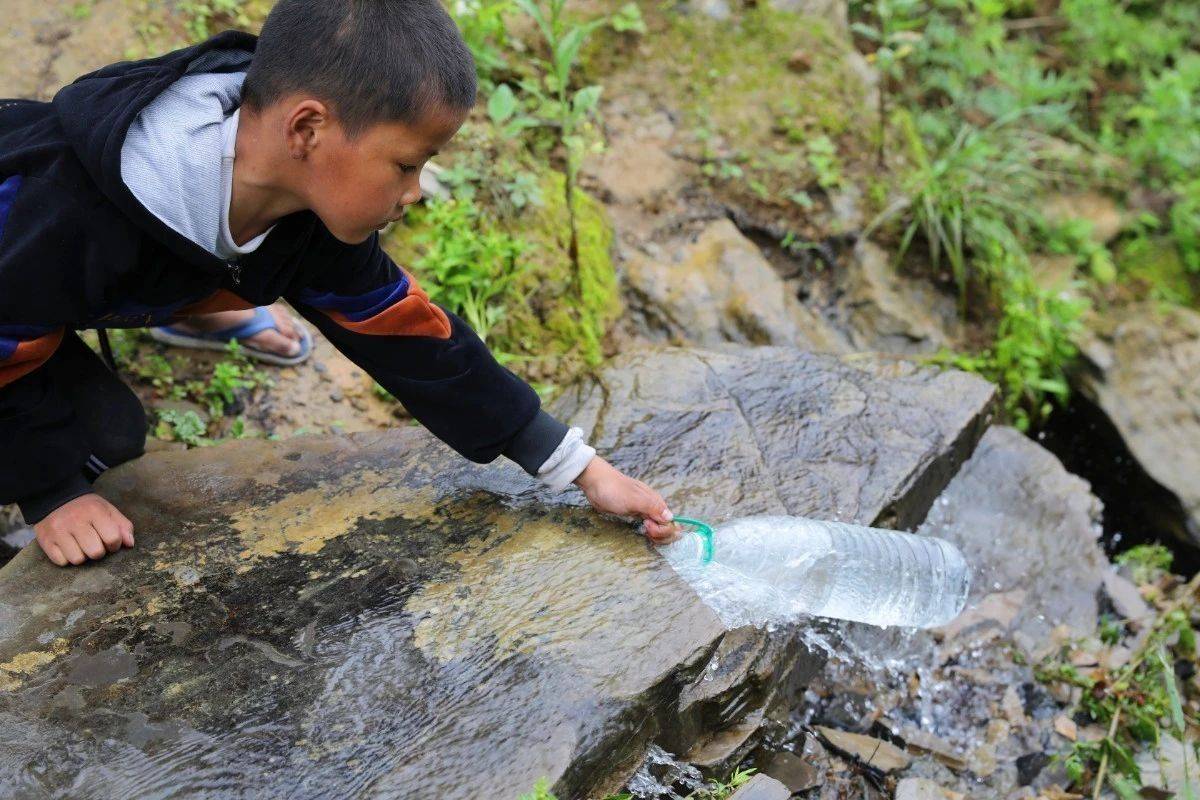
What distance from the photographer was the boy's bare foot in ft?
10.7

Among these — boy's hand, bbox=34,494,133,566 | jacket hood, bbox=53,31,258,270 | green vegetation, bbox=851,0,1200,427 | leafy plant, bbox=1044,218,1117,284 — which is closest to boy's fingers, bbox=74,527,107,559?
boy's hand, bbox=34,494,133,566

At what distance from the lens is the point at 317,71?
6.30ft

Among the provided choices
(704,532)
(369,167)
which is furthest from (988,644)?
(369,167)

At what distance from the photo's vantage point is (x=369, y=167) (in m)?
1.99

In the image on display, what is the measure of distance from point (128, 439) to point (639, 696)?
61.8 inches

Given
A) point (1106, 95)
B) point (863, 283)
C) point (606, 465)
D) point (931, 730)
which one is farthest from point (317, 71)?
point (1106, 95)

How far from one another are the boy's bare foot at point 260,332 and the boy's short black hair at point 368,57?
1.42 m

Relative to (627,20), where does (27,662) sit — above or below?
below

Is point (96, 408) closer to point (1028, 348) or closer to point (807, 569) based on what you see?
point (807, 569)

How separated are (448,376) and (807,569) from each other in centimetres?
110

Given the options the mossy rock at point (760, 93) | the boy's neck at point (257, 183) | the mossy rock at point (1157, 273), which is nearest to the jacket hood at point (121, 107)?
the boy's neck at point (257, 183)

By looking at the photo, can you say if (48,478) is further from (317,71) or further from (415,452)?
(317,71)

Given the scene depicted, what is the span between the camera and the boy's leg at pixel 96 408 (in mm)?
2537

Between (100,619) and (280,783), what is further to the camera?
(100,619)
